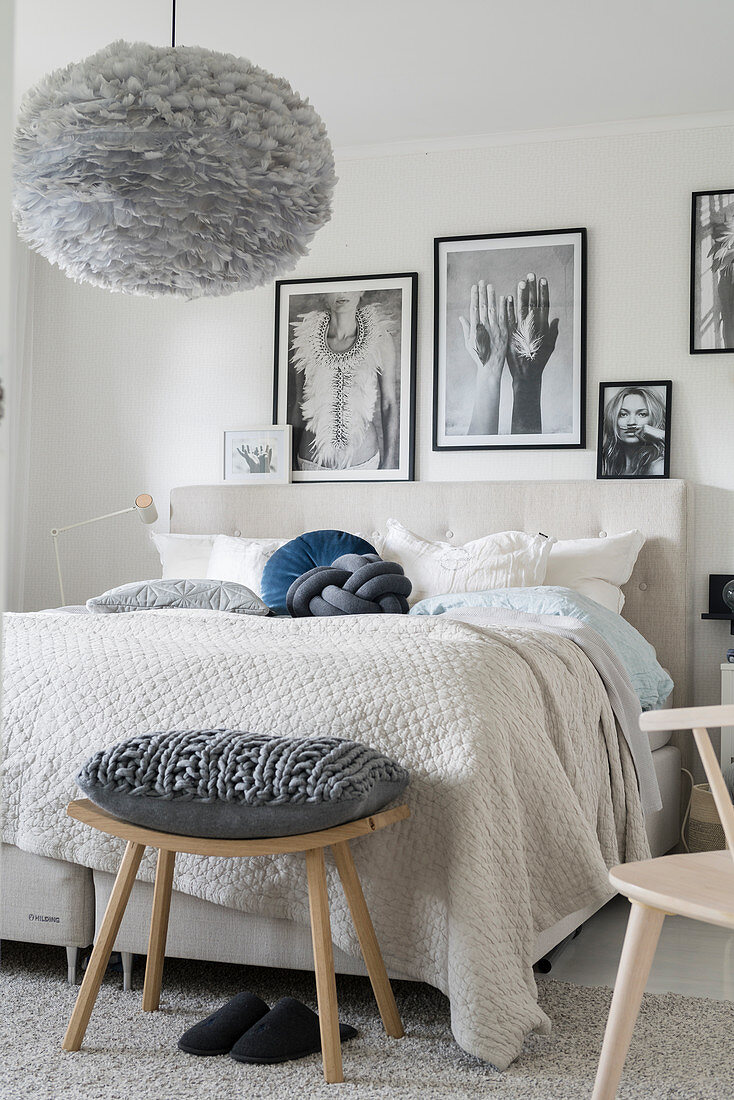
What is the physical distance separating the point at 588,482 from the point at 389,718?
213 cm

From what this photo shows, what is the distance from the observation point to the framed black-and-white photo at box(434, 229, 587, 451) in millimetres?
3959

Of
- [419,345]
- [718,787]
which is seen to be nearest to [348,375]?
[419,345]

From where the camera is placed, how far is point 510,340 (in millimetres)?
4016

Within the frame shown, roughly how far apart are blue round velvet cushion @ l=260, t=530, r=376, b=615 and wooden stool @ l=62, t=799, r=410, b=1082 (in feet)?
5.56

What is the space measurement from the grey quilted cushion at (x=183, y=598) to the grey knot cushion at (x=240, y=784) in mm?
1387

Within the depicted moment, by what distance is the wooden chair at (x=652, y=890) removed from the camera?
1331mm

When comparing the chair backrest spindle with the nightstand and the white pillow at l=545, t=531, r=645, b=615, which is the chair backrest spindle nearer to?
the nightstand

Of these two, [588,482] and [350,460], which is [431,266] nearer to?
[350,460]

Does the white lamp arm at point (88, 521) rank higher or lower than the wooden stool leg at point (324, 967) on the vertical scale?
higher

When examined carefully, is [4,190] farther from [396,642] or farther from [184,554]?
[184,554]

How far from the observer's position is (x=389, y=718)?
1895 mm

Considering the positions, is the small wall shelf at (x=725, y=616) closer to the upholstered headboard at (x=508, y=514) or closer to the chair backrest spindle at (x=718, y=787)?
the upholstered headboard at (x=508, y=514)

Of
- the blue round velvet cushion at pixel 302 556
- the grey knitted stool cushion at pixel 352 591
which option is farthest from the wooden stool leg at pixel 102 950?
the blue round velvet cushion at pixel 302 556

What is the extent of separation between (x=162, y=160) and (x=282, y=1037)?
155 cm
